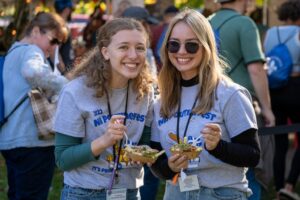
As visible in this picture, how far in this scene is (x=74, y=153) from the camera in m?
3.70

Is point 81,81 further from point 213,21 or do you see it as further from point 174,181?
point 213,21

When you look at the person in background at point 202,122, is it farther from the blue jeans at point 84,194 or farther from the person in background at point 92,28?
the person in background at point 92,28

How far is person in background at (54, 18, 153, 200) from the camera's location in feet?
12.3

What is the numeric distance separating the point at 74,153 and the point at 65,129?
0.44 ft

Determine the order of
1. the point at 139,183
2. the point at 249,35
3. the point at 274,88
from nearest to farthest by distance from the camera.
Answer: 1. the point at 139,183
2. the point at 249,35
3. the point at 274,88

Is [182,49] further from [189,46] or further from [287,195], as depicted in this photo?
[287,195]

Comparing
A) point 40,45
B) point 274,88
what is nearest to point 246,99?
point 40,45

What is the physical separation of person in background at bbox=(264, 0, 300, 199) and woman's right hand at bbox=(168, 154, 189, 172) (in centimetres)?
380

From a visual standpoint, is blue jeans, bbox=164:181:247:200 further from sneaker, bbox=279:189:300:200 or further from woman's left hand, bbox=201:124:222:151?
sneaker, bbox=279:189:300:200

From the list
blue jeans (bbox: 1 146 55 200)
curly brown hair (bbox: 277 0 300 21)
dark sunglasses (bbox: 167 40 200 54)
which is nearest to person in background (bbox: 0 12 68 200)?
blue jeans (bbox: 1 146 55 200)

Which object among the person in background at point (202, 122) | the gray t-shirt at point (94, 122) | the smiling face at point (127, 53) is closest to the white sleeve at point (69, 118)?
the gray t-shirt at point (94, 122)

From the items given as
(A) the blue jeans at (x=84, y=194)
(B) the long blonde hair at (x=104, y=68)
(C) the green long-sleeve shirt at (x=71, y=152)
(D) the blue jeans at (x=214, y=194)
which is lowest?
(A) the blue jeans at (x=84, y=194)

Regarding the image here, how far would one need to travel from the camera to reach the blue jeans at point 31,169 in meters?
5.43

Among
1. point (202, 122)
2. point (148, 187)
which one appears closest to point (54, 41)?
point (148, 187)
